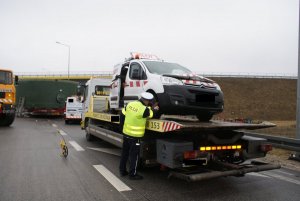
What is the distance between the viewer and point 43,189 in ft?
18.0

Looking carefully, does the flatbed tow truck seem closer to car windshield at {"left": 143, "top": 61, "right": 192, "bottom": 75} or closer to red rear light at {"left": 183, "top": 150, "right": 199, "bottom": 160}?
red rear light at {"left": 183, "top": 150, "right": 199, "bottom": 160}

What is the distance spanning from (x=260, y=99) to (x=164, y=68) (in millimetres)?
41611

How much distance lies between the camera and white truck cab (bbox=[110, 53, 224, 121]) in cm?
652

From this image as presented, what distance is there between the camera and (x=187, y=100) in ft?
21.2

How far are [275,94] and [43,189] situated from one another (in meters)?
48.5

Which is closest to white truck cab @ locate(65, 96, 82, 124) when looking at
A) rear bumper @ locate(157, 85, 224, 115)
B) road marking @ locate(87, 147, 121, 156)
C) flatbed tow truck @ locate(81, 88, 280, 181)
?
road marking @ locate(87, 147, 121, 156)

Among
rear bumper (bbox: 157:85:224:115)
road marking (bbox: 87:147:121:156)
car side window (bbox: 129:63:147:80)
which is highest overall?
car side window (bbox: 129:63:147:80)

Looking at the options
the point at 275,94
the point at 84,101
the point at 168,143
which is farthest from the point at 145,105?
the point at 275,94

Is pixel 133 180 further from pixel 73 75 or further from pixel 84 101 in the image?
pixel 73 75

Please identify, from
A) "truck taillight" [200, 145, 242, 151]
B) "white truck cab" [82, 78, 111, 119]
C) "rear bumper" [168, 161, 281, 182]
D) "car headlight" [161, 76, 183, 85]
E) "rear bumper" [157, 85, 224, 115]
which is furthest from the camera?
"white truck cab" [82, 78, 111, 119]

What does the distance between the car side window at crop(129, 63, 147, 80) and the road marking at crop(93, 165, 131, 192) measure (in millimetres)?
2346

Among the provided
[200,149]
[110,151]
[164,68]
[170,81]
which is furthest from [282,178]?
[110,151]

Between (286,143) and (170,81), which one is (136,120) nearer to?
(170,81)

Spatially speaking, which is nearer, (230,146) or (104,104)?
(230,146)
